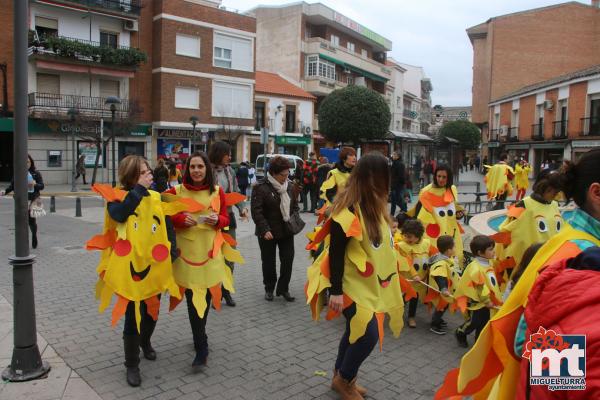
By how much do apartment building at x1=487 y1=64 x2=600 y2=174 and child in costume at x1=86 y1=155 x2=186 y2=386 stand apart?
2630 centimetres

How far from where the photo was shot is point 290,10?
42.9m

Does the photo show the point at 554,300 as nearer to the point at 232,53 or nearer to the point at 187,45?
the point at 187,45

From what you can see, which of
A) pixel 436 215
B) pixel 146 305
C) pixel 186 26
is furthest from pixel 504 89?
pixel 146 305

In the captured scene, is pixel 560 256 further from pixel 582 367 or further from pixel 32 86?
pixel 32 86

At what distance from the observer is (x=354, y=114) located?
3778 cm

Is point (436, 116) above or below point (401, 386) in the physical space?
above

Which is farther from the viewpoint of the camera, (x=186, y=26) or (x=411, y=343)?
(x=186, y=26)

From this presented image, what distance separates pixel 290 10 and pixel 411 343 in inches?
1644

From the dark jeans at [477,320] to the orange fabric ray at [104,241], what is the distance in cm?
319

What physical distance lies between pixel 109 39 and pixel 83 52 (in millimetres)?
2796

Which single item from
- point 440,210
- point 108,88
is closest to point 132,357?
point 440,210

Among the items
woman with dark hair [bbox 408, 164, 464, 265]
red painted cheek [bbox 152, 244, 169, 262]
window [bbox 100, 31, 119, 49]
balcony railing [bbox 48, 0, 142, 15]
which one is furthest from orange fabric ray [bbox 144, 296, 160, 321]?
window [bbox 100, 31, 119, 49]

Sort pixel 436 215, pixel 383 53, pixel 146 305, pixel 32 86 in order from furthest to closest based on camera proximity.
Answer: pixel 383 53, pixel 32 86, pixel 436 215, pixel 146 305

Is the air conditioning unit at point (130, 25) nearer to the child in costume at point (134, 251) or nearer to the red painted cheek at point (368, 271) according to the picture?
the child in costume at point (134, 251)
